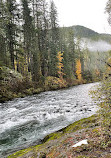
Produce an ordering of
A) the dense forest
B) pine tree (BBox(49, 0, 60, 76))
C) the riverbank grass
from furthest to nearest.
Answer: pine tree (BBox(49, 0, 60, 76)) < the dense forest < the riverbank grass

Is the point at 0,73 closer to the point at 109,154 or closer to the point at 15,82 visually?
the point at 15,82

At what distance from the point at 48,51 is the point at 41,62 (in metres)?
3.47

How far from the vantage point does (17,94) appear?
15555mm

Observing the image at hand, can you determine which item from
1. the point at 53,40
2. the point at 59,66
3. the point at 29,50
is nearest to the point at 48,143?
the point at 29,50

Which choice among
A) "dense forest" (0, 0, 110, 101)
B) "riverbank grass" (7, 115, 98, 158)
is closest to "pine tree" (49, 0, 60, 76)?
"dense forest" (0, 0, 110, 101)

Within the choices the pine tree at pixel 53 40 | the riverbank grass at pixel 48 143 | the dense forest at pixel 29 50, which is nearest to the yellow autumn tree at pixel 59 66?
the dense forest at pixel 29 50

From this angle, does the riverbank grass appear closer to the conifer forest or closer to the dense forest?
the conifer forest

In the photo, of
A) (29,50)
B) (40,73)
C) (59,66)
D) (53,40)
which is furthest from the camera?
(53,40)

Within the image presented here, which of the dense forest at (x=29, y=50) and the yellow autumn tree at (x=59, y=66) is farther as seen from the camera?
the yellow autumn tree at (x=59, y=66)

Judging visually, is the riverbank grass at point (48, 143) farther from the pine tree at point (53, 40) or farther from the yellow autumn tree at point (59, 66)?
the yellow autumn tree at point (59, 66)

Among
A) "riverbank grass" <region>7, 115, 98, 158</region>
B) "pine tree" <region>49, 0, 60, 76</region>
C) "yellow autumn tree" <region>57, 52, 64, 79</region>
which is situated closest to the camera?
"riverbank grass" <region>7, 115, 98, 158</region>

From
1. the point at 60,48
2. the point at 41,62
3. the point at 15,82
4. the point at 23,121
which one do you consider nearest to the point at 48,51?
the point at 41,62

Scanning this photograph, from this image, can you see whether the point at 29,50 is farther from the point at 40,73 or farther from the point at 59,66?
the point at 59,66

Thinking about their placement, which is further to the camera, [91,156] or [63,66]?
[63,66]
